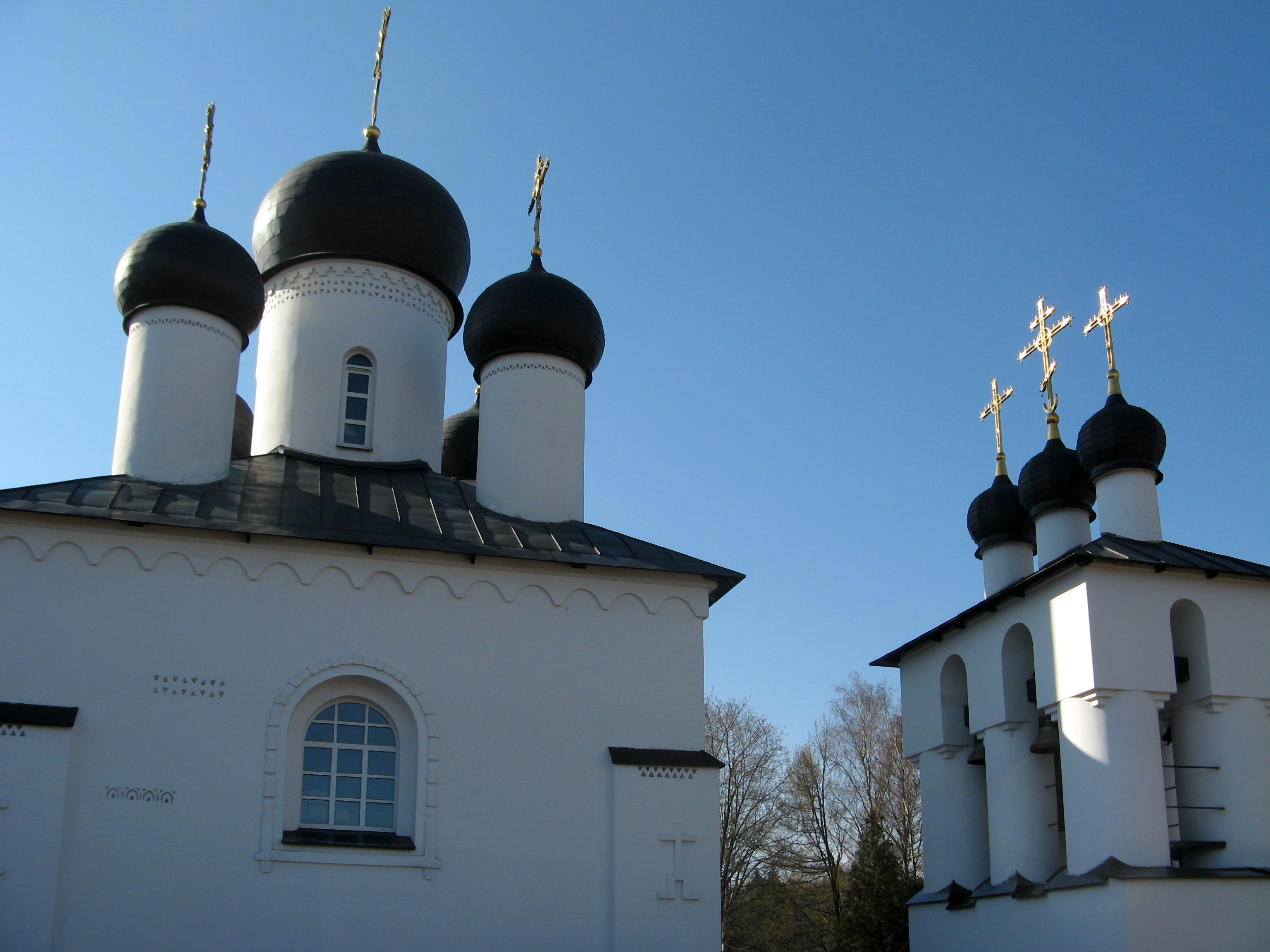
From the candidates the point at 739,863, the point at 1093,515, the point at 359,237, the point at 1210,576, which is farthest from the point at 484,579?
the point at 739,863

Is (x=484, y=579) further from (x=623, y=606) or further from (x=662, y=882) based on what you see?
(x=662, y=882)

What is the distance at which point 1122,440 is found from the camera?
44.0 ft

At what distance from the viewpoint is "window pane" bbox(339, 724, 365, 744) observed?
992cm

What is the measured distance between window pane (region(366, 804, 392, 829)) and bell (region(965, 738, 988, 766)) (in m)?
7.01

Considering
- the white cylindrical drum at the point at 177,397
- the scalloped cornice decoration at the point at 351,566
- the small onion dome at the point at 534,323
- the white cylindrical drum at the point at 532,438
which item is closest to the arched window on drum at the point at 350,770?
the scalloped cornice decoration at the point at 351,566

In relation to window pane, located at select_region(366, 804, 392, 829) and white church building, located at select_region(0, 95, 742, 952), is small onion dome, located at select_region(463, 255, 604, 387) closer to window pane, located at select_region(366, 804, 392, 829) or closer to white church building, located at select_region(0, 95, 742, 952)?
white church building, located at select_region(0, 95, 742, 952)

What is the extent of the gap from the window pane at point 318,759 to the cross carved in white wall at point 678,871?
8.69 feet

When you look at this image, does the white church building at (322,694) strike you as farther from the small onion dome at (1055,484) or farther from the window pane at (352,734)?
the small onion dome at (1055,484)

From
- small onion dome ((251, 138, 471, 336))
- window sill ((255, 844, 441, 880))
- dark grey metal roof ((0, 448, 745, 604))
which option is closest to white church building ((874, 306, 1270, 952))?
dark grey metal roof ((0, 448, 745, 604))

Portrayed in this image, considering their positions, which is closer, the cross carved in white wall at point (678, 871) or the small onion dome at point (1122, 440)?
the cross carved in white wall at point (678, 871)

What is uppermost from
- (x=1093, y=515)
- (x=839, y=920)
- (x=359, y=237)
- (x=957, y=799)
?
(x=359, y=237)

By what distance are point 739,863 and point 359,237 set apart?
14293 mm

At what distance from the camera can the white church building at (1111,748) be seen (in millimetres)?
10617

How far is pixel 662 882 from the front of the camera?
9836 mm
